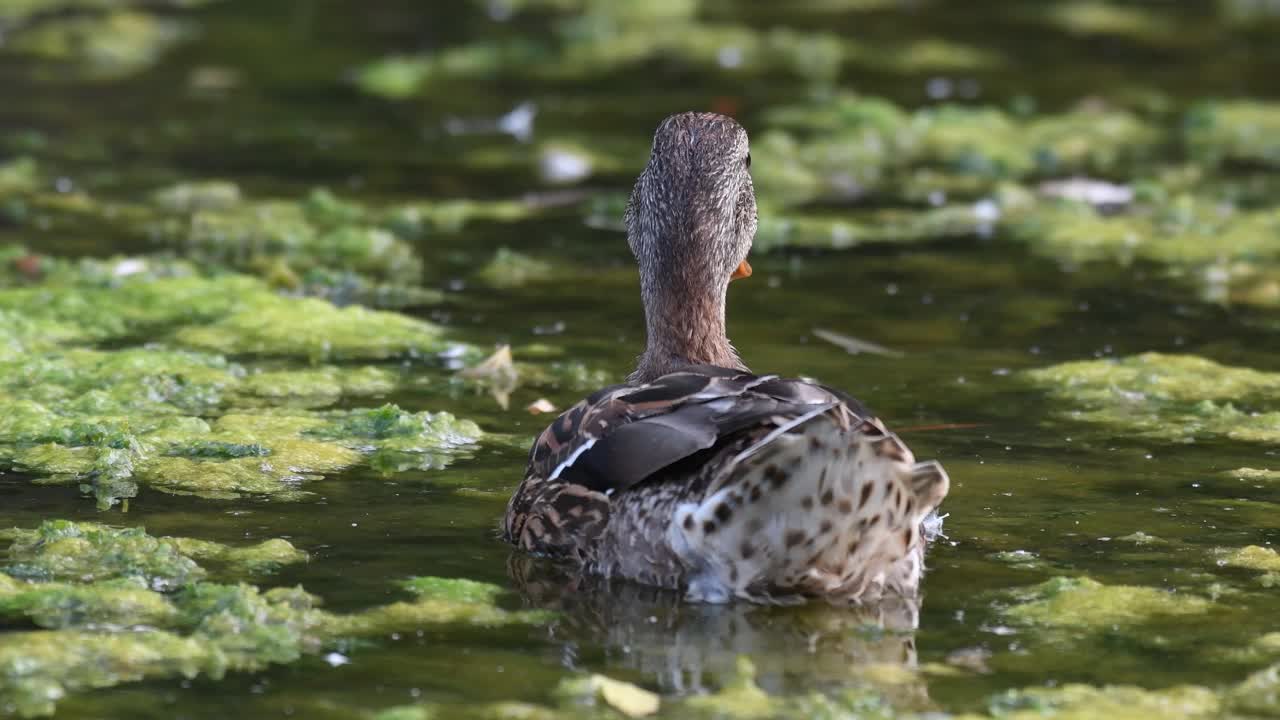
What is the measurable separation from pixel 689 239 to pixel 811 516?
154 centimetres

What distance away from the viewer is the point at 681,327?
588 centimetres

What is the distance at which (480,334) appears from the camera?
26.1ft

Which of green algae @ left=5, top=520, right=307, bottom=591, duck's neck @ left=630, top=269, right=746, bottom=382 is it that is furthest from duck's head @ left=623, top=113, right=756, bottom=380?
green algae @ left=5, top=520, right=307, bottom=591

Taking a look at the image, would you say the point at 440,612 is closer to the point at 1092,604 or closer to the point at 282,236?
the point at 1092,604

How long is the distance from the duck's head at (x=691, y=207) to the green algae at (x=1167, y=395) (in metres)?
1.46

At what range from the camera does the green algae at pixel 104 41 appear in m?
14.1

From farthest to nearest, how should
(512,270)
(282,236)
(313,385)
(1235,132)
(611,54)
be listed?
(611,54) → (1235,132) → (282,236) → (512,270) → (313,385)

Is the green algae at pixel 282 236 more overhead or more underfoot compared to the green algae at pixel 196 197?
more underfoot

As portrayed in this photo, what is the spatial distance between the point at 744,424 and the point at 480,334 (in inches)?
137

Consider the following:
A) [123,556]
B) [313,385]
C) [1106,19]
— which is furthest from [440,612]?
[1106,19]

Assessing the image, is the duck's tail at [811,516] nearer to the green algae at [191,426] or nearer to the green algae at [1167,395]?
the green algae at [191,426]

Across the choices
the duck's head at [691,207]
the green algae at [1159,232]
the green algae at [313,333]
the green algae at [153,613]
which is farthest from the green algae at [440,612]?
the green algae at [1159,232]

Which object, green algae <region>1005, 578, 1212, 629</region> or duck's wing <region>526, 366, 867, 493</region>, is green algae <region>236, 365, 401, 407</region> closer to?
duck's wing <region>526, 366, 867, 493</region>

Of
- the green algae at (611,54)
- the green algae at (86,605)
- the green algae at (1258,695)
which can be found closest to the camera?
the green algae at (1258,695)
